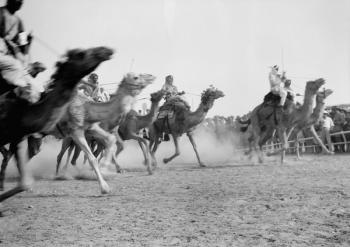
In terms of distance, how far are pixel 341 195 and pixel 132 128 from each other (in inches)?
384

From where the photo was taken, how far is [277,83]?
15703mm

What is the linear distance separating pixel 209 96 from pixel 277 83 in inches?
104

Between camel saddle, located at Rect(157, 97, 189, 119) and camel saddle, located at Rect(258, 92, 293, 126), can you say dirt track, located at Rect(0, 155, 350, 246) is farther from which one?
camel saddle, located at Rect(157, 97, 189, 119)

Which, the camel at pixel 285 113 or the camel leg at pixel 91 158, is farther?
the camel at pixel 285 113

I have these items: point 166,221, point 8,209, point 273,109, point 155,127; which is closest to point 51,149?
point 155,127

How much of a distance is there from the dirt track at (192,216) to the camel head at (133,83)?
2665mm

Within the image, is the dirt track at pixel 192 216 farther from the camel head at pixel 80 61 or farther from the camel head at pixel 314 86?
the camel head at pixel 314 86

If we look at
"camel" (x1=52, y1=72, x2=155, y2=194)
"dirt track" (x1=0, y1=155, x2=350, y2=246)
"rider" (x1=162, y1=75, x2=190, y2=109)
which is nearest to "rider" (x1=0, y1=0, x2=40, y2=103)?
"dirt track" (x1=0, y1=155, x2=350, y2=246)

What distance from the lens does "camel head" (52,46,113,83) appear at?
199 inches

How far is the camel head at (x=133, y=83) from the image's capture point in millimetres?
10914

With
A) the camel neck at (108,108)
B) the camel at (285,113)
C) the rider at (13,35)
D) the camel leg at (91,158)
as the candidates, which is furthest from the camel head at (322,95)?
the rider at (13,35)

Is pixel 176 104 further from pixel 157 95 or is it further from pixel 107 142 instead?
pixel 107 142

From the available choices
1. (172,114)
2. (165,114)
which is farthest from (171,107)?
(165,114)

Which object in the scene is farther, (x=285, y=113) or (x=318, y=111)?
(x=318, y=111)
